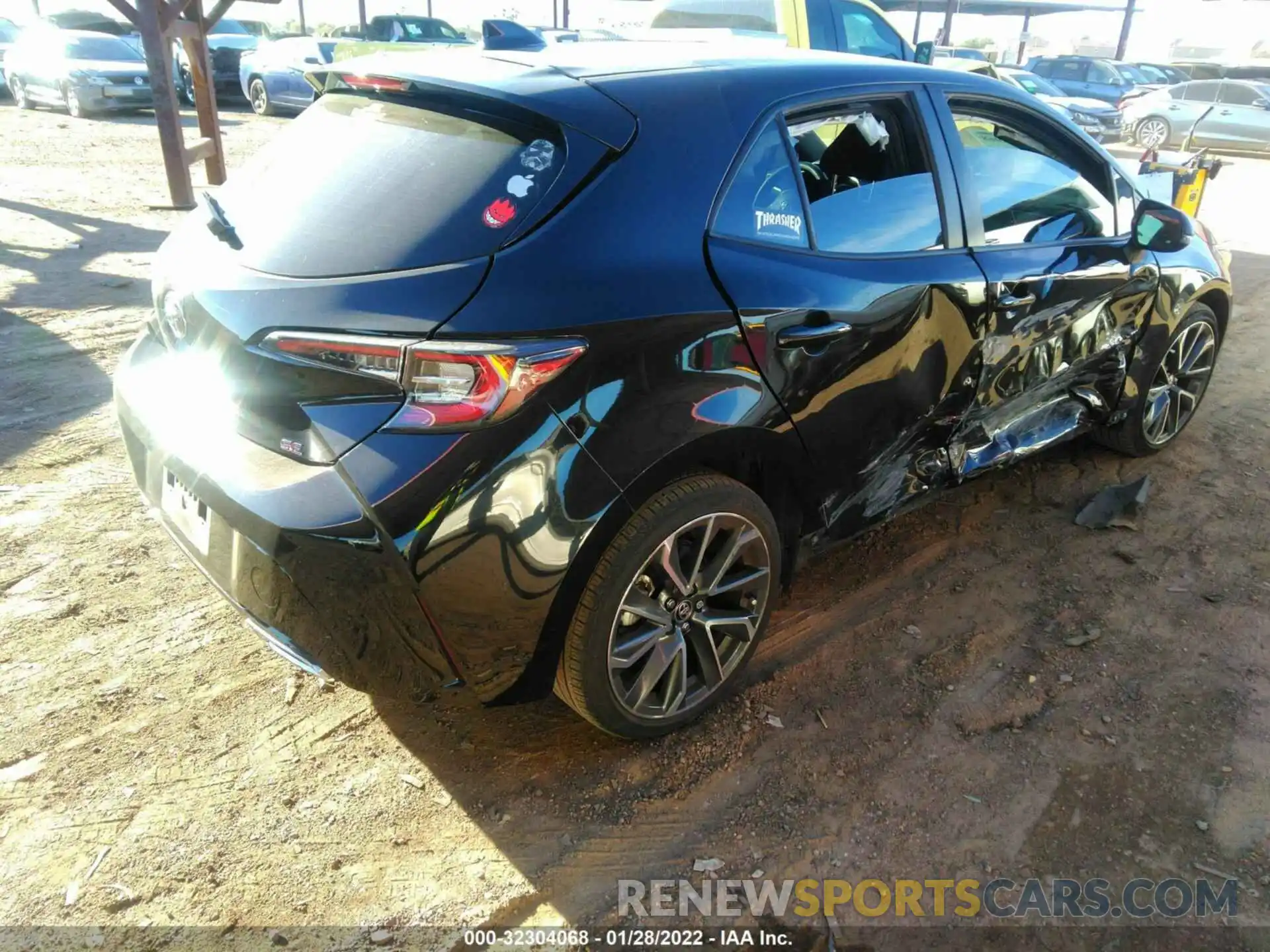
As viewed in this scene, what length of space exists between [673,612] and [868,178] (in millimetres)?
1419

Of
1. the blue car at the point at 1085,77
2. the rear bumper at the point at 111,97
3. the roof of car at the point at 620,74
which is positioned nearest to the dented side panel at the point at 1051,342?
the roof of car at the point at 620,74

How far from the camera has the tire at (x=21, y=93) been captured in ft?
53.6

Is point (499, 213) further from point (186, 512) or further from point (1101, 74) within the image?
point (1101, 74)

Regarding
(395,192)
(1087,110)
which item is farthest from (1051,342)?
(1087,110)

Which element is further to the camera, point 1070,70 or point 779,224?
point 1070,70

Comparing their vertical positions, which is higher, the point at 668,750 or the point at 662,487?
the point at 662,487

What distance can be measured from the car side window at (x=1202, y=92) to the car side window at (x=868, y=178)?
19.8m

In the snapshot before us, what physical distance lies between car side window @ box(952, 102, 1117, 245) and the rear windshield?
1.61 meters

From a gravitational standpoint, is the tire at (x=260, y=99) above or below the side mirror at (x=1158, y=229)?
below

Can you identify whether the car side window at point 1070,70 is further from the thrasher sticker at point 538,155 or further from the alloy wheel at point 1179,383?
the thrasher sticker at point 538,155

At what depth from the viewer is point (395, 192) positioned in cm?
212

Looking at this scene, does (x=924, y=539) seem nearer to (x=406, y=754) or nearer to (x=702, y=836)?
(x=702, y=836)

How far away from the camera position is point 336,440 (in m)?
1.91

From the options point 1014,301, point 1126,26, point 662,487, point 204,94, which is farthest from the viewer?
point 1126,26
